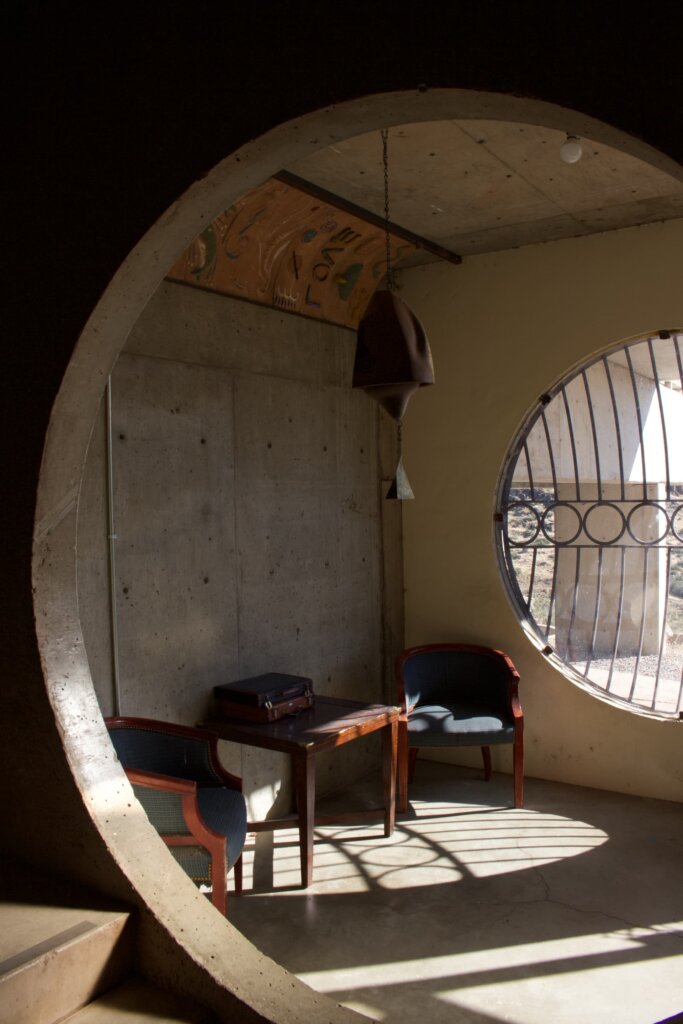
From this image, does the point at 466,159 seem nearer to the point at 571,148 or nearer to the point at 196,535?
the point at 571,148

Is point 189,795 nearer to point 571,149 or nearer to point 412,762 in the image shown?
point 412,762

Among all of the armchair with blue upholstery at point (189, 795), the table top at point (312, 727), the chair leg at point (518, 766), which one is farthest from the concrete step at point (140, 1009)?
the chair leg at point (518, 766)

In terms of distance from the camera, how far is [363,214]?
4.71 meters

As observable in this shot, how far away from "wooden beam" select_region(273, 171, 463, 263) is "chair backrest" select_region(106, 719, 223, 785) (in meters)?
2.53

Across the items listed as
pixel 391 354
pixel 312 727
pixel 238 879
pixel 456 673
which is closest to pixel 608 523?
pixel 456 673

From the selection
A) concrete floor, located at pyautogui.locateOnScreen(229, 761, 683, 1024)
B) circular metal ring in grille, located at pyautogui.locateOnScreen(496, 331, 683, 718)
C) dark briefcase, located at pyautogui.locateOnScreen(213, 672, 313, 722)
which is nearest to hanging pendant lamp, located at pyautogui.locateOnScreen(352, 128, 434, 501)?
dark briefcase, located at pyautogui.locateOnScreen(213, 672, 313, 722)

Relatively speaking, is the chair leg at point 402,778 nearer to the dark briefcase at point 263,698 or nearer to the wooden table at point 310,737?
the wooden table at point 310,737

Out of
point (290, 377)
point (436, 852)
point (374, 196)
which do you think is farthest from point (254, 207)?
point (436, 852)

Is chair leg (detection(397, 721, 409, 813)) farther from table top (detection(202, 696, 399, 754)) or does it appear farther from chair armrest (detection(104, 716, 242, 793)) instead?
chair armrest (detection(104, 716, 242, 793))

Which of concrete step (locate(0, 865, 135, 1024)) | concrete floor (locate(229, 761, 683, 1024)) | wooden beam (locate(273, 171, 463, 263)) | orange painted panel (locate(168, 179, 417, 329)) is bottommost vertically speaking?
concrete floor (locate(229, 761, 683, 1024))

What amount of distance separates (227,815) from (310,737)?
63 cm

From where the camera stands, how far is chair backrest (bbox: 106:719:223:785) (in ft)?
11.8

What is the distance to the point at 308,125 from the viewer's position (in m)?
1.47

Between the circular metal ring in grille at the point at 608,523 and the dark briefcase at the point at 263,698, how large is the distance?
6.10ft
